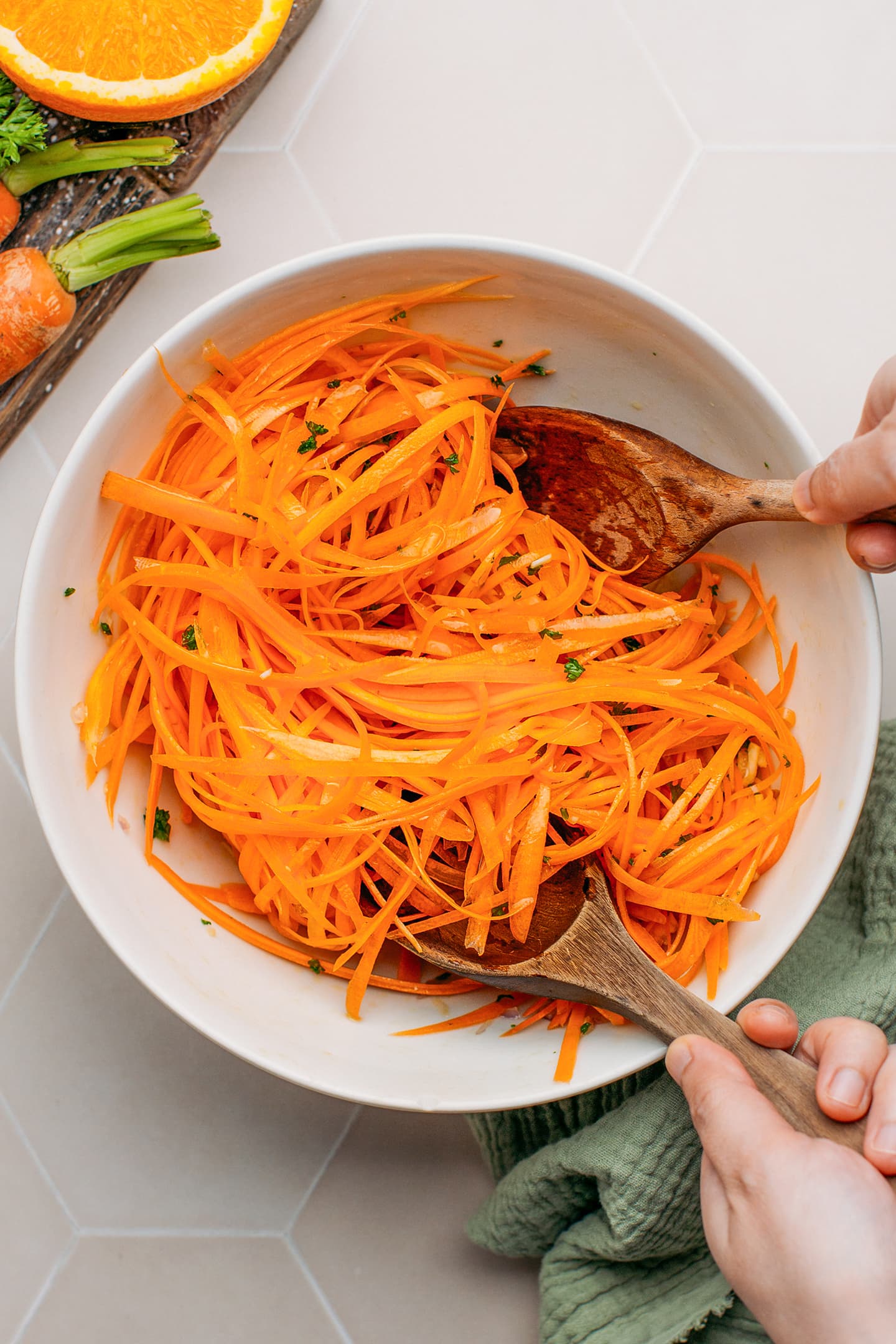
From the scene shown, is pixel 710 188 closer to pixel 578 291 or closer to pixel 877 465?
pixel 578 291

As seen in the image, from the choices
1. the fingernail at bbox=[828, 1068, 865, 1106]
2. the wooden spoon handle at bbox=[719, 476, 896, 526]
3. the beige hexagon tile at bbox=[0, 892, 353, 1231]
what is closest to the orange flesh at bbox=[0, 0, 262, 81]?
the wooden spoon handle at bbox=[719, 476, 896, 526]

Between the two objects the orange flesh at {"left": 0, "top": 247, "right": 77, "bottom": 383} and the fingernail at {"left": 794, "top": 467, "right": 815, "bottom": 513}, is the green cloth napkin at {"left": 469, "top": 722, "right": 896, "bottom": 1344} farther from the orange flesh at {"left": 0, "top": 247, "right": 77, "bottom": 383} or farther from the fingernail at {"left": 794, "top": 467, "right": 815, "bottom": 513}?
the orange flesh at {"left": 0, "top": 247, "right": 77, "bottom": 383}

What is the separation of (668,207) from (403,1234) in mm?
1388

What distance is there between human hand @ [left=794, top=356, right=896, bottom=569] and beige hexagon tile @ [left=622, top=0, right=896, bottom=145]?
1.78ft

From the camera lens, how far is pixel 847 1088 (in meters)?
0.88

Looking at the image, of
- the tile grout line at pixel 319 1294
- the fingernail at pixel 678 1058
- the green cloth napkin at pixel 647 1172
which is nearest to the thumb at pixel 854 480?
the green cloth napkin at pixel 647 1172

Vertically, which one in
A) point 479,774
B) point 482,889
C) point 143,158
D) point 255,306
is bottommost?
point 482,889

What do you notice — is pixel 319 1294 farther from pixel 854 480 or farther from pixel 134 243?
pixel 134 243

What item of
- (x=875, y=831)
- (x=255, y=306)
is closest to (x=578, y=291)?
(x=255, y=306)

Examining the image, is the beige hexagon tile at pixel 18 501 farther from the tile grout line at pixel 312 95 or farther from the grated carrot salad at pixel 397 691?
the tile grout line at pixel 312 95

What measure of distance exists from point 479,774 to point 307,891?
21cm

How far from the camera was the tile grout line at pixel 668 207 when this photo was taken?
4.07 ft

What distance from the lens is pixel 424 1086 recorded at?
0.93 metres

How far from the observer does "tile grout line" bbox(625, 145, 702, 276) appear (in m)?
1.24
